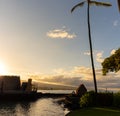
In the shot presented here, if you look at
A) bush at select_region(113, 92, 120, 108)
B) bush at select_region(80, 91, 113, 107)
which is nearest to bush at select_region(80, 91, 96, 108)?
bush at select_region(80, 91, 113, 107)

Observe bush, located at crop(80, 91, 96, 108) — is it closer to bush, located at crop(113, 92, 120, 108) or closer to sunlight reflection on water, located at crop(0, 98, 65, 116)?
bush, located at crop(113, 92, 120, 108)

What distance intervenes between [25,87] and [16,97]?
14.1 metres

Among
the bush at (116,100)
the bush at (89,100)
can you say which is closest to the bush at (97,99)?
the bush at (89,100)

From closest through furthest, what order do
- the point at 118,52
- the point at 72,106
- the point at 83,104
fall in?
the point at 83,104, the point at 118,52, the point at 72,106

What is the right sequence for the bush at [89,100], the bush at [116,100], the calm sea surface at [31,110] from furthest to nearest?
the calm sea surface at [31,110] → the bush at [89,100] → the bush at [116,100]

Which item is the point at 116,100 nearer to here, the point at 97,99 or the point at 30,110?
the point at 97,99

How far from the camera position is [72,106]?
58.0 meters

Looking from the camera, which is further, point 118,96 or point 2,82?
point 2,82

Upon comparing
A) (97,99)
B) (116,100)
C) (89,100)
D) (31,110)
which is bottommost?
(31,110)

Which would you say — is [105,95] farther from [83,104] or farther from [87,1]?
[87,1]

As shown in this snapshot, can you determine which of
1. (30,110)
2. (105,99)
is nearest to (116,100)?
(105,99)

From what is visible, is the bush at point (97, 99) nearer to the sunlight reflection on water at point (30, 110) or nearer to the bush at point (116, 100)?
the bush at point (116, 100)

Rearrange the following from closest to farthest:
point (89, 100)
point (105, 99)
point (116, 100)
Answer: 1. point (116, 100)
2. point (89, 100)
3. point (105, 99)

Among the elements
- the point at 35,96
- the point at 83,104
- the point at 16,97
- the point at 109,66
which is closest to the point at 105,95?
the point at 83,104
